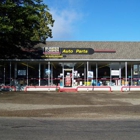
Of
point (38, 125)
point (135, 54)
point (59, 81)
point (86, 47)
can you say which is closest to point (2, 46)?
point (59, 81)

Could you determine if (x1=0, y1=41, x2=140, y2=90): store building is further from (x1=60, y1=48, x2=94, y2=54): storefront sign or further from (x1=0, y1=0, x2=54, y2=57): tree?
(x1=0, y1=0, x2=54, y2=57): tree

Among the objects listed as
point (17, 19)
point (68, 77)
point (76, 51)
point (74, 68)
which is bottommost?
point (68, 77)

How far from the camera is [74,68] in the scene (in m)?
28.4

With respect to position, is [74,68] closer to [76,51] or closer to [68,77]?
[68,77]

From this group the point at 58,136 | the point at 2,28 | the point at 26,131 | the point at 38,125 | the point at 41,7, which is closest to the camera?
the point at 58,136

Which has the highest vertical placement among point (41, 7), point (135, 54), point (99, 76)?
point (41, 7)

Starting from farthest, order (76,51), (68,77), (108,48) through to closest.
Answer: (108,48) < (68,77) < (76,51)

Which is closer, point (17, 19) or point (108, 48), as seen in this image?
point (17, 19)

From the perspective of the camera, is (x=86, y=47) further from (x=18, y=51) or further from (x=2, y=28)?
(x=2, y=28)

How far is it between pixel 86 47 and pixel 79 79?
344 cm

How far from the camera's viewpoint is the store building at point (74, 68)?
90.8ft

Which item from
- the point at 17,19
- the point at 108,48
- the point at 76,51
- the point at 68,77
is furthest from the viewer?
the point at 108,48

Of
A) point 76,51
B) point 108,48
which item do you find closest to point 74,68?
point 76,51

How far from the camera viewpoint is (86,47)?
94.1ft
